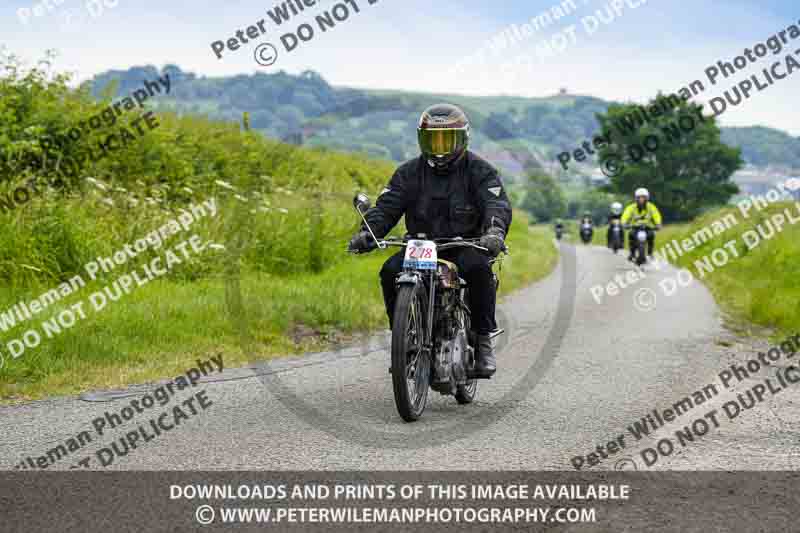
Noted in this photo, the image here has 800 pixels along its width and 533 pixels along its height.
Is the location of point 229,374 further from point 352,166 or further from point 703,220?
point 703,220

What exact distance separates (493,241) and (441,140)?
855 millimetres

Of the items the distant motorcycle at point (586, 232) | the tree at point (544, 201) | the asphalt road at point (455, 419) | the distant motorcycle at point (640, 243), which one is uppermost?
the asphalt road at point (455, 419)

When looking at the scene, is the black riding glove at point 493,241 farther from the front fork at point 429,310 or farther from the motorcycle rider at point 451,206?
the front fork at point 429,310

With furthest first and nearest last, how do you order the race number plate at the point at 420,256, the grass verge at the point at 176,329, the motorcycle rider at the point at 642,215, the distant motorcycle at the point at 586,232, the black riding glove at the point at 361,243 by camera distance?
the distant motorcycle at the point at 586,232 → the motorcycle rider at the point at 642,215 → the grass verge at the point at 176,329 → the black riding glove at the point at 361,243 → the race number plate at the point at 420,256

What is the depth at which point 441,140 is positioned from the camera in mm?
6594

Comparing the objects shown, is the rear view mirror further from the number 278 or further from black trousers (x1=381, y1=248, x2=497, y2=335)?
the number 278

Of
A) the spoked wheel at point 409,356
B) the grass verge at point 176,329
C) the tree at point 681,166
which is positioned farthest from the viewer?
the tree at point 681,166

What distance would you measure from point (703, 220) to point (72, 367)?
134 feet

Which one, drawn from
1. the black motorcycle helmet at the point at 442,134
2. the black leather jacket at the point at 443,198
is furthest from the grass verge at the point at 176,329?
the black motorcycle helmet at the point at 442,134

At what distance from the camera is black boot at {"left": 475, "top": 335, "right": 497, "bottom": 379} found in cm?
678

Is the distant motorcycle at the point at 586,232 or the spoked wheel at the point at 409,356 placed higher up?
the spoked wheel at the point at 409,356

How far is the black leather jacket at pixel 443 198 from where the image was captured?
679 centimetres

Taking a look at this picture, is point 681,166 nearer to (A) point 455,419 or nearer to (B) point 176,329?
(B) point 176,329

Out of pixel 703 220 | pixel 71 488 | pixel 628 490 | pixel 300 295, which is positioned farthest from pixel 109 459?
pixel 703 220
